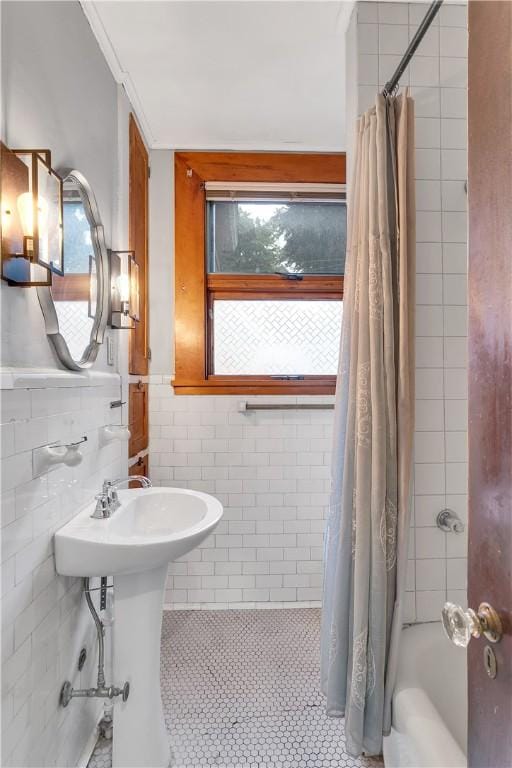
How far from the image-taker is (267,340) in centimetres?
239

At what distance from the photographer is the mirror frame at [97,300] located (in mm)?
1139

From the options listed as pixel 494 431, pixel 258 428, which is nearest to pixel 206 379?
pixel 258 428

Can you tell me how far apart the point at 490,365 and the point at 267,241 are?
207cm

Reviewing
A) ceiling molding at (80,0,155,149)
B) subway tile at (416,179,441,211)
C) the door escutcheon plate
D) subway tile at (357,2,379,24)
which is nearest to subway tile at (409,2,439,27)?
subway tile at (357,2,379,24)

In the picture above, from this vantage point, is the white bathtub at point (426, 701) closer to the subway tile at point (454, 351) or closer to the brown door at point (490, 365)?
the brown door at point (490, 365)

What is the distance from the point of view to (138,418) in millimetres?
2111

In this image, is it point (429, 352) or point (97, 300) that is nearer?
point (429, 352)

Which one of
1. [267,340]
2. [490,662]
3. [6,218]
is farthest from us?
[267,340]

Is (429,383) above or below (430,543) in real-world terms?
above

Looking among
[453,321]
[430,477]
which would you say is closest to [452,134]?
[453,321]

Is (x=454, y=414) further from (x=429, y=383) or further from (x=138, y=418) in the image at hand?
(x=138, y=418)

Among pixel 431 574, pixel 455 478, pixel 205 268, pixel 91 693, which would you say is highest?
pixel 205 268

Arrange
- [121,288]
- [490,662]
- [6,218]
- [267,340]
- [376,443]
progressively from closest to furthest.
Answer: [490,662] → [6,218] → [376,443] → [121,288] → [267,340]

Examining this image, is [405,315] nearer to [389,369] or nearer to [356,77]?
[389,369]
